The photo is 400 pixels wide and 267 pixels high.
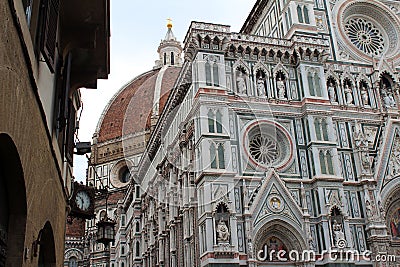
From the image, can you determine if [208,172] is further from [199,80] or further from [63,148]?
[63,148]

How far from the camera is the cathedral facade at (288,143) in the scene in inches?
905

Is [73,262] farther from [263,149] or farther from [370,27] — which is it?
[370,27]

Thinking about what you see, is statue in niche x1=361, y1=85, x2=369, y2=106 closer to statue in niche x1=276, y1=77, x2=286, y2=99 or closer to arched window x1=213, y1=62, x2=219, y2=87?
statue in niche x1=276, y1=77, x2=286, y2=99

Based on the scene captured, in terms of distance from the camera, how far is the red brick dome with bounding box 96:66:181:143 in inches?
2467

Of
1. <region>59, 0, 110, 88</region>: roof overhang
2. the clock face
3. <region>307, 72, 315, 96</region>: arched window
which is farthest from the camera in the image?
<region>307, 72, 315, 96</region>: arched window

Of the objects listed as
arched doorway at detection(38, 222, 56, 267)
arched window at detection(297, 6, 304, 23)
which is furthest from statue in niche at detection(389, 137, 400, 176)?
arched doorway at detection(38, 222, 56, 267)

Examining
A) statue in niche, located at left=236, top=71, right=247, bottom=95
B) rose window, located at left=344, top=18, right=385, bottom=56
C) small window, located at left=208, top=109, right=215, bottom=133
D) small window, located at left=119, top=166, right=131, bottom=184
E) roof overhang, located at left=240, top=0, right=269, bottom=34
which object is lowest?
small window, located at left=208, top=109, right=215, bottom=133

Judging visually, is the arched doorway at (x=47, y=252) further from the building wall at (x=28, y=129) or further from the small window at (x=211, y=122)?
the small window at (x=211, y=122)

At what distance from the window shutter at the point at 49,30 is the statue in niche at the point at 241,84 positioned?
59.3ft

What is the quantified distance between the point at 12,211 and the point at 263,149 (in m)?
Result: 19.9

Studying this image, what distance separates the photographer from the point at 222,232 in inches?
857

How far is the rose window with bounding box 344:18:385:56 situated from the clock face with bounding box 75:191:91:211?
2235 centimetres

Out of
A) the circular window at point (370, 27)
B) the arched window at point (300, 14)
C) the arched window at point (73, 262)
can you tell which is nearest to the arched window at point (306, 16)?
the arched window at point (300, 14)

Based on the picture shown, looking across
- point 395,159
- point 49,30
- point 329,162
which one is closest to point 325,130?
point 329,162
